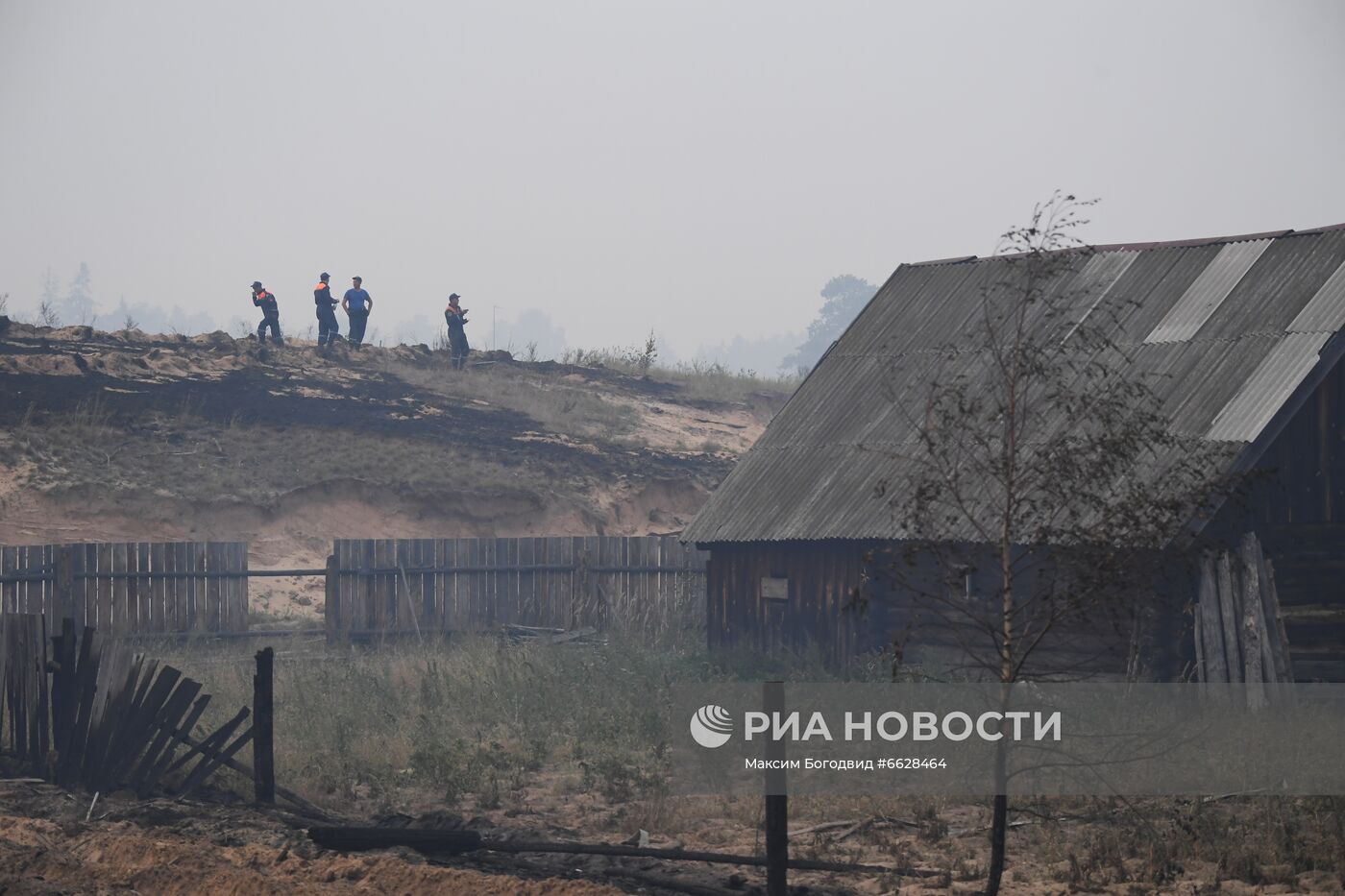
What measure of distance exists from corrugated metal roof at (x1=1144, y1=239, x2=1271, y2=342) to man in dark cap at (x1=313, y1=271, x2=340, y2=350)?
78.7 ft

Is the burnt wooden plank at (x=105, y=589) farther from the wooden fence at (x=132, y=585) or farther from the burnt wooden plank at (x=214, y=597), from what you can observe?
the burnt wooden plank at (x=214, y=597)

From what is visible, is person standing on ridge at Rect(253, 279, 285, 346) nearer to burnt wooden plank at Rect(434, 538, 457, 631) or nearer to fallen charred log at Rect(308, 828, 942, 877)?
burnt wooden plank at Rect(434, 538, 457, 631)

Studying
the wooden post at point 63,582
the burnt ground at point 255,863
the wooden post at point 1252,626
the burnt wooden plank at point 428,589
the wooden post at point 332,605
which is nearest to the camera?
the burnt ground at point 255,863

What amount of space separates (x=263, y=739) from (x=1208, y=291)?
12695 millimetres

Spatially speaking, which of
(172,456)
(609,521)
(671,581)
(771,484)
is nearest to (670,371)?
(609,521)

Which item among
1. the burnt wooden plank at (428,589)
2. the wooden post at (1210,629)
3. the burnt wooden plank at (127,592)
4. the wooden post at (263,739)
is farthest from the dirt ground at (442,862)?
the burnt wooden plank at (428,589)

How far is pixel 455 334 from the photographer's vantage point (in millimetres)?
40469

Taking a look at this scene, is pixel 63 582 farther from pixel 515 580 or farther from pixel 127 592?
pixel 515 580

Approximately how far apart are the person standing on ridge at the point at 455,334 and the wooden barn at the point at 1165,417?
62.5 feet

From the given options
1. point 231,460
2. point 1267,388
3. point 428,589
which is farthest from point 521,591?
point 1267,388

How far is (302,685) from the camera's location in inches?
715

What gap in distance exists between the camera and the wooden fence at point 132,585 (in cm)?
2212

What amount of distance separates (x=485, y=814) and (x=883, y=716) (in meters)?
4.57

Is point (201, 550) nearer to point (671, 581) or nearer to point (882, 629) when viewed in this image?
point (671, 581)
